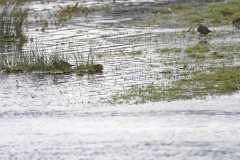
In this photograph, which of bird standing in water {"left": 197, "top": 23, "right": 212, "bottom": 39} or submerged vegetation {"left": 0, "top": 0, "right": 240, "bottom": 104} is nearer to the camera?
submerged vegetation {"left": 0, "top": 0, "right": 240, "bottom": 104}

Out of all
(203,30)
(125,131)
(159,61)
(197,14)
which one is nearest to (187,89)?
(125,131)

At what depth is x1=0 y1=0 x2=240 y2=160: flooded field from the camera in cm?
1155

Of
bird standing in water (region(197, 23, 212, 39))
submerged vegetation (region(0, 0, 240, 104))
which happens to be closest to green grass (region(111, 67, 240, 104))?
submerged vegetation (region(0, 0, 240, 104))

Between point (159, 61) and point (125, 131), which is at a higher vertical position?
point (159, 61)

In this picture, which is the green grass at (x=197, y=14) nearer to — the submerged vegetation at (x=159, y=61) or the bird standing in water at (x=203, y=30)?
the submerged vegetation at (x=159, y=61)

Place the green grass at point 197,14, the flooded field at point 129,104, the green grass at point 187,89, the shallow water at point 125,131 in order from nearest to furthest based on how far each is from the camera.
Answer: the shallow water at point 125,131
the flooded field at point 129,104
the green grass at point 187,89
the green grass at point 197,14

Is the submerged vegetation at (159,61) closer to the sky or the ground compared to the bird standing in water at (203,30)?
closer to the ground

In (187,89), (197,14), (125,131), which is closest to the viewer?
(125,131)

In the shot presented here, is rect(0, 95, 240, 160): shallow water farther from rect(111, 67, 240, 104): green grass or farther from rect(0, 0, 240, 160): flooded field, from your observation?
rect(111, 67, 240, 104): green grass

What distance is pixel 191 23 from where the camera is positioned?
1122 inches

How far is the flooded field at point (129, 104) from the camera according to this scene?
11547 mm

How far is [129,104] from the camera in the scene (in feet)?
47.2

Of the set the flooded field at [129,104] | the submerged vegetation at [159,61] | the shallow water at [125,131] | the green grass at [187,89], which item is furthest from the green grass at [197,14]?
the shallow water at [125,131]

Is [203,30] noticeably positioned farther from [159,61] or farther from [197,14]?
[197,14]
